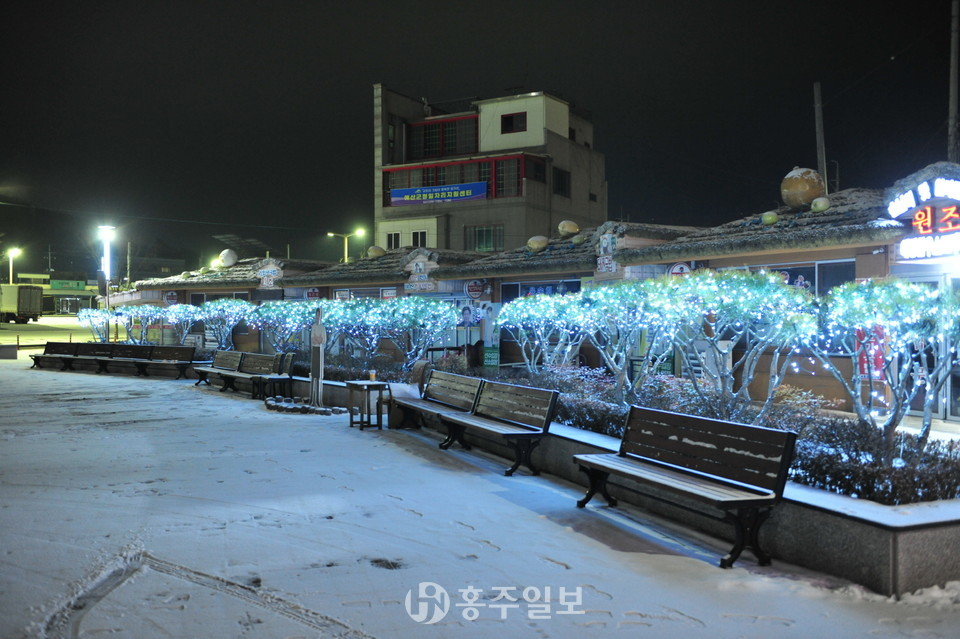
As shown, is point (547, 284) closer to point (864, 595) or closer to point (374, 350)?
point (374, 350)

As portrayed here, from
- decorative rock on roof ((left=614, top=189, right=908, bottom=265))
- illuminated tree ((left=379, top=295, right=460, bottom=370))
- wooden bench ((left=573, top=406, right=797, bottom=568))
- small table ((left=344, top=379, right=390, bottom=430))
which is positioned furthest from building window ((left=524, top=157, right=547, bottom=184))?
wooden bench ((left=573, top=406, right=797, bottom=568))

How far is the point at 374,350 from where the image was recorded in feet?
61.1

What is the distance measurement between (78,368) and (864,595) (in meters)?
24.1

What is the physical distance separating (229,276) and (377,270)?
906cm

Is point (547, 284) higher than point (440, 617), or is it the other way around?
point (547, 284)

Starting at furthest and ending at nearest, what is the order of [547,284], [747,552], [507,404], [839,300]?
[547,284] < [507,404] < [839,300] < [747,552]

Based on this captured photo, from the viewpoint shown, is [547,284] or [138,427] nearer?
[138,427]

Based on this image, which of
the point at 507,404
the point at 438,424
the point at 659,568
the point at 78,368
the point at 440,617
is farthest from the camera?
the point at 78,368

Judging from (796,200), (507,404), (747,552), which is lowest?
(747,552)

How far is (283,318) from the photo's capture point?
20.5 metres

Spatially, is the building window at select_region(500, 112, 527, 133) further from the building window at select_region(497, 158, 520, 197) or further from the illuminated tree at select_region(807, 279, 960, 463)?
the illuminated tree at select_region(807, 279, 960, 463)

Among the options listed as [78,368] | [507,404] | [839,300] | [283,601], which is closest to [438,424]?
[507,404]

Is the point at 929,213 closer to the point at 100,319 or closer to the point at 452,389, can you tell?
the point at 452,389

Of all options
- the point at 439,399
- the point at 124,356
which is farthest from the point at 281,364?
the point at 124,356
